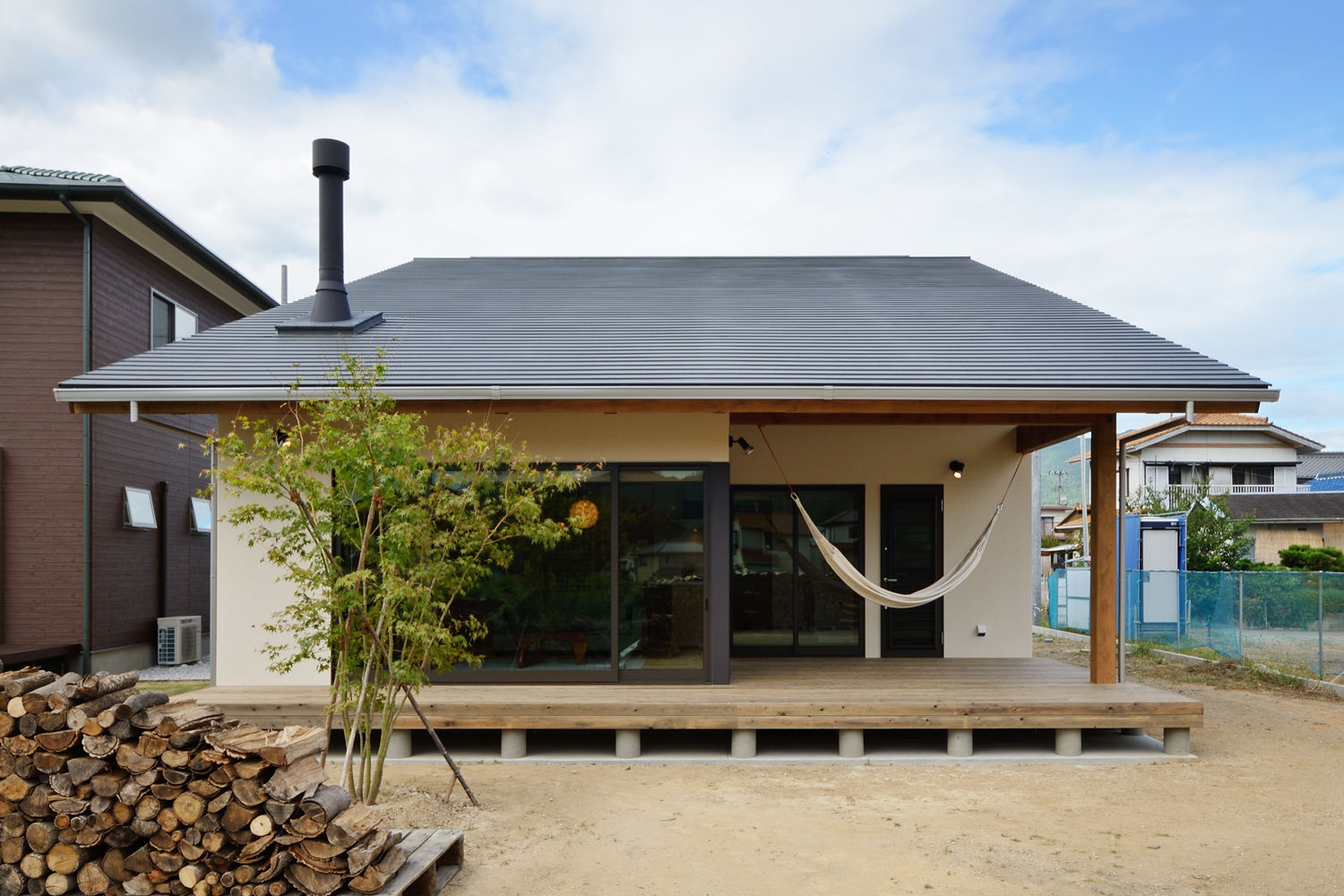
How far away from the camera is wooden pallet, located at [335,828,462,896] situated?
335cm

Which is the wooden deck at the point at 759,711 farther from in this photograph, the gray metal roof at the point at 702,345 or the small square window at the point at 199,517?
the small square window at the point at 199,517

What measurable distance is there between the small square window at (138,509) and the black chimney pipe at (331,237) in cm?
378

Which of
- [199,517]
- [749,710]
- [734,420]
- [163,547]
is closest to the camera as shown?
[749,710]

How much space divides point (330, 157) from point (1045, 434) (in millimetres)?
6429

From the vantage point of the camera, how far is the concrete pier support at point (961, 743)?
592 cm

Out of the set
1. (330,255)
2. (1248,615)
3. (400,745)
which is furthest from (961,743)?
(330,255)

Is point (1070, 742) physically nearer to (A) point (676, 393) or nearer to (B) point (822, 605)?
(B) point (822, 605)

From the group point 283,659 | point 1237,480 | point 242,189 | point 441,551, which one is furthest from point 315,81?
point 1237,480

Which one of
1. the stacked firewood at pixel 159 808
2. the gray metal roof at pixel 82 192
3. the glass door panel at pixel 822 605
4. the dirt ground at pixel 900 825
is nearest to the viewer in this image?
the stacked firewood at pixel 159 808

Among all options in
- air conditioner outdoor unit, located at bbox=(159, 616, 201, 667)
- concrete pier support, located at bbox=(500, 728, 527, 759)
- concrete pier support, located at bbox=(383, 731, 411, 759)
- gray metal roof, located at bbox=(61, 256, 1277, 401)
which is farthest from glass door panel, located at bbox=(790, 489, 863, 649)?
air conditioner outdoor unit, located at bbox=(159, 616, 201, 667)

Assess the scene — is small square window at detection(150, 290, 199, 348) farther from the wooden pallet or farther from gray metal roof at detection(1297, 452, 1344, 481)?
gray metal roof at detection(1297, 452, 1344, 481)

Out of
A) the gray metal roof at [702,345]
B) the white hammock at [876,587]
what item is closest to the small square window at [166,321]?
the gray metal roof at [702,345]

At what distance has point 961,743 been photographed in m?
5.92

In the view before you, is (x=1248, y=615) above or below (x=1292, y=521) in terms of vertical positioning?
below
